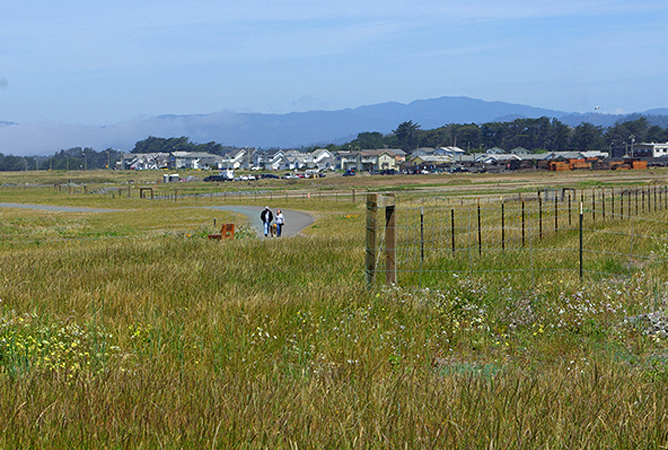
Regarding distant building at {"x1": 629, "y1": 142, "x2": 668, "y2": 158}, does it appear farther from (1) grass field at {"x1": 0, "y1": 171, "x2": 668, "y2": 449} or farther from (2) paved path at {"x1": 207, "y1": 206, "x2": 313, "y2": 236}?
(1) grass field at {"x1": 0, "y1": 171, "x2": 668, "y2": 449}

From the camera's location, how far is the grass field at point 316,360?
4.15m

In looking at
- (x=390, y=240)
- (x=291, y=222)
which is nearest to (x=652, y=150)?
(x=291, y=222)

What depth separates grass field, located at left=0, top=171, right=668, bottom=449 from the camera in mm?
4148

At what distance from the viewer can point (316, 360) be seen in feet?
22.4

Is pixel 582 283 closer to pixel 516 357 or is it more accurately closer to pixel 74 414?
pixel 516 357

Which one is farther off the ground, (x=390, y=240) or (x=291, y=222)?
(x=390, y=240)

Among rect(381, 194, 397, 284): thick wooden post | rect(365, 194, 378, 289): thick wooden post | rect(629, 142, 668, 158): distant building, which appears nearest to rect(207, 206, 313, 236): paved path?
rect(381, 194, 397, 284): thick wooden post

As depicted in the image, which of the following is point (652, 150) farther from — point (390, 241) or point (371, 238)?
point (371, 238)

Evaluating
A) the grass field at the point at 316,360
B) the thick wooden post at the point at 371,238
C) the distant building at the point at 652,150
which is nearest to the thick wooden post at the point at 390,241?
the thick wooden post at the point at 371,238

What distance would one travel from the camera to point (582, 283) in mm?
11656

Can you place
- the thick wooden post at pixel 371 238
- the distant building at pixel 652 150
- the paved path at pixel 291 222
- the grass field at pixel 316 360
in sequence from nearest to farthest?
1. the grass field at pixel 316 360
2. the thick wooden post at pixel 371 238
3. the paved path at pixel 291 222
4. the distant building at pixel 652 150

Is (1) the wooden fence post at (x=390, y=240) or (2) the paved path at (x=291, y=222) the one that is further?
(2) the paved path at (x=291, y=222)

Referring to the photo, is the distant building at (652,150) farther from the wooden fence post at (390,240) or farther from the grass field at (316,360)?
the wooden fence post at (390,240)

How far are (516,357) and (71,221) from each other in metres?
42.8
